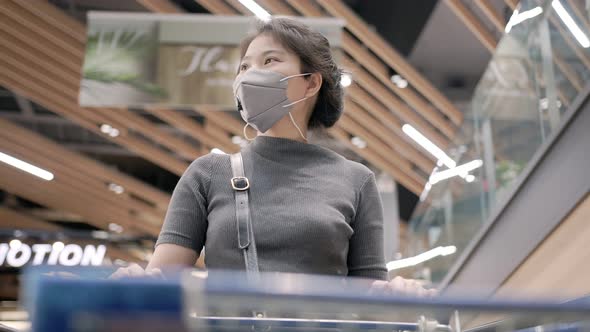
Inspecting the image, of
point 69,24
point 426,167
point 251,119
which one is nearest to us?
point 251,119

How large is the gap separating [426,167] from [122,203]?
225 inches

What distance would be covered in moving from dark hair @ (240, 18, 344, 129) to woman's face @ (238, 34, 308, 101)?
16 mm

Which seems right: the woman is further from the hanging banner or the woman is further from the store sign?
the store sign

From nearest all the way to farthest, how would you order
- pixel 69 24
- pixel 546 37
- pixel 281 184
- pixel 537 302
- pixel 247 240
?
pixel 537 302, pixel 247 240, pixel 281 184, pixel 546 37, pixel 69 24

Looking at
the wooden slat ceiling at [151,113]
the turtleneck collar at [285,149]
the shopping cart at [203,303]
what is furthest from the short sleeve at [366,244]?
the wooden slat ceiling at [151,113]

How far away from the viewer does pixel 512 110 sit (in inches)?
229

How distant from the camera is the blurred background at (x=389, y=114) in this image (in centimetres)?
468

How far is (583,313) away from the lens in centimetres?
80

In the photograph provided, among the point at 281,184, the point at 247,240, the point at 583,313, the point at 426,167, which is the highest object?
the point at 426,167

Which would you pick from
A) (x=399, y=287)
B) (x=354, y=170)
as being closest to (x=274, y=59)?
(x=354, y=170)

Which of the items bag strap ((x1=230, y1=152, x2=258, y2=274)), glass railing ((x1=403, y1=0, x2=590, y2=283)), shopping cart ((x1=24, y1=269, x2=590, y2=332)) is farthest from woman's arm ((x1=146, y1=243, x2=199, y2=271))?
glass railing ((x1=403, y1=0, x2=590, y2=283))

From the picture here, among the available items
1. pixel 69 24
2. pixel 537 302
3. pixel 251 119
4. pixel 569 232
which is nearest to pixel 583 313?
pixel 537 302

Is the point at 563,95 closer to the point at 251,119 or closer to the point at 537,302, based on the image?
the point at 251,119

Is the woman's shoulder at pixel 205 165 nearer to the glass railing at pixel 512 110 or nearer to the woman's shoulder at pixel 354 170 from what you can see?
the woman's shoulder at pixel 354 170
